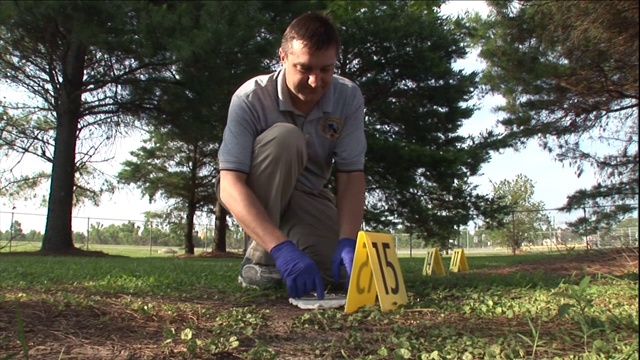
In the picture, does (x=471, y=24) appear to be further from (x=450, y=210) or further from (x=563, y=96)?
(x=563, y=96)

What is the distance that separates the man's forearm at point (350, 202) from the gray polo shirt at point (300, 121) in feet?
0.15

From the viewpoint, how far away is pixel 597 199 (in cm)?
791

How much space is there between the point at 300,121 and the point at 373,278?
2.73ft

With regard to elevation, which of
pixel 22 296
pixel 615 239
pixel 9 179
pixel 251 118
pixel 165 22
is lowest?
pixel 22 296

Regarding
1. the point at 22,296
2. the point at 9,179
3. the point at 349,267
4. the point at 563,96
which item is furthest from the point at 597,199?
the point at 9,179

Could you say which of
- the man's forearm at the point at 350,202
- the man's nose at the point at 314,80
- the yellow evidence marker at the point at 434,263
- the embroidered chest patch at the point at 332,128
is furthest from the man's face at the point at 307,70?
the yellow evidence marker at the point at 434,263

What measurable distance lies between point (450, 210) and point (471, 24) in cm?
471

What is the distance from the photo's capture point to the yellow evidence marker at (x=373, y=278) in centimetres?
189

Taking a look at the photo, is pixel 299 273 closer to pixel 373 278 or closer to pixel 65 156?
pixel 373 278

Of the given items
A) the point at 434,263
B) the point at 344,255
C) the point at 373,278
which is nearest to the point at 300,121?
the point at 344,255

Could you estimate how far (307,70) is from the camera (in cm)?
220

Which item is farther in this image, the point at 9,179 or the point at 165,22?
the point at 9,179

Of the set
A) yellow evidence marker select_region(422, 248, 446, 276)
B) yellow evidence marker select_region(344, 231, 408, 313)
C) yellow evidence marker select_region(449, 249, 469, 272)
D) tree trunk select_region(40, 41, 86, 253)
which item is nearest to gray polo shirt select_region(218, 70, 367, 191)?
yellow evidence marker select_region(344, 231, 408, 313)

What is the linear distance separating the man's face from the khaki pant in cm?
16
